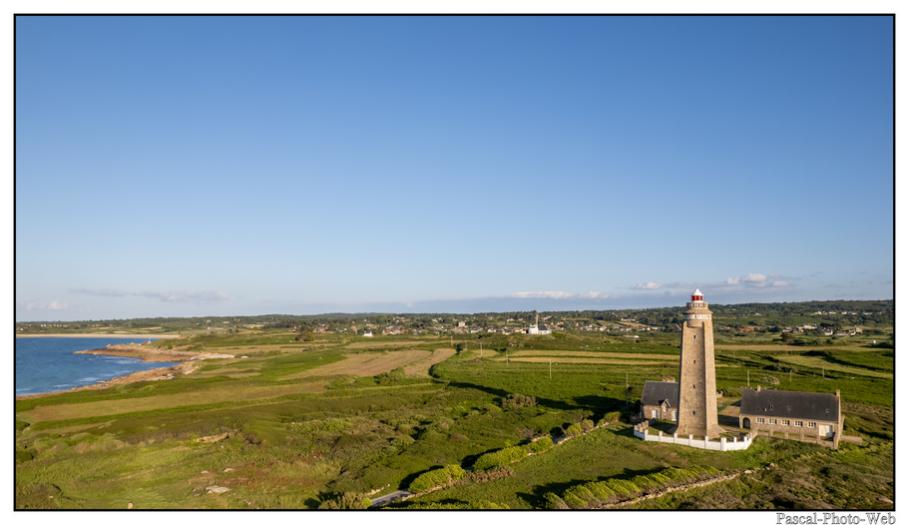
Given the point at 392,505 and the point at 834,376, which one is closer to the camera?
the point at 392,505

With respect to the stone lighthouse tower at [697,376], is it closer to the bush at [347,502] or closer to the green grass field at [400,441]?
the green grass field at [400,441]

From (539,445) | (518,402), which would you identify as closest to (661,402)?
(539,445)

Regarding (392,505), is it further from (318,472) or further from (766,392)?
(766,392)

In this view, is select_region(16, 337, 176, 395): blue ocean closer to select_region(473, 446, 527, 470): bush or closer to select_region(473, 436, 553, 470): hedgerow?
select_region(473, 446, 527, 470): bush

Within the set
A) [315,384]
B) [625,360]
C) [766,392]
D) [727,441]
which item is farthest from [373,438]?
[625,360]

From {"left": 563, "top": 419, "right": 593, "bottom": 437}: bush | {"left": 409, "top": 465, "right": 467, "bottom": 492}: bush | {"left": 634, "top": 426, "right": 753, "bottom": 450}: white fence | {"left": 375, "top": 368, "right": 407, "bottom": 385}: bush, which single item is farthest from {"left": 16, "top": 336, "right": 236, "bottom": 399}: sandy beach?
{"left": 634, "top": 426, "right": 753, "bottom": 450}: white fence
